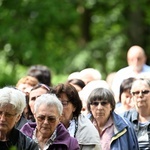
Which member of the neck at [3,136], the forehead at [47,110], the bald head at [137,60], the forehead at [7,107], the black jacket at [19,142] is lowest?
the black jacket at [19,142]

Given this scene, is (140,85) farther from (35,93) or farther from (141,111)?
(35,93)

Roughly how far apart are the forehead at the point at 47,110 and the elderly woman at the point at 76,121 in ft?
2.41

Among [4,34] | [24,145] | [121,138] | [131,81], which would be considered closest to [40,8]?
[4,34]

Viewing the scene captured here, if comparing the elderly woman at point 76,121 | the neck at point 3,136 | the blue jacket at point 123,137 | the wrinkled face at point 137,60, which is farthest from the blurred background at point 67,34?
the neck at point 3,136

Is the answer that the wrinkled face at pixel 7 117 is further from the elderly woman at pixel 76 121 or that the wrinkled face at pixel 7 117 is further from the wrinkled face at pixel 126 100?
the wrinkled face at pixel 126 100

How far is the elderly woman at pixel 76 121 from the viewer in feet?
26.2

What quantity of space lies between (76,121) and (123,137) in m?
0.71

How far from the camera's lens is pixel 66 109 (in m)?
8.19

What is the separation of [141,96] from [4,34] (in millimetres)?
11416

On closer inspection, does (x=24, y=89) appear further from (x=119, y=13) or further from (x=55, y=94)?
(x=119, y=13)

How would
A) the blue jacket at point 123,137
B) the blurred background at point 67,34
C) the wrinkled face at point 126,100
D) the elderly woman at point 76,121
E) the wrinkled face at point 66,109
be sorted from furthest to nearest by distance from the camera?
the blurred background at point 67,34 < the wrinkled face at point 126,100 < the blue jacket at point 123,137 < the wrinkled face at point 66,109 < the elderly woman at point 76,121

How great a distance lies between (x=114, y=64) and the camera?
928 inches

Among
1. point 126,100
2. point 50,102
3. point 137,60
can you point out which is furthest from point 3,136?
point 137,60

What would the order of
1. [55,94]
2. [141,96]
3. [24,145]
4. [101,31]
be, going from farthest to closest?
[101,31] < [141,96] < [55,94] < [24,145]
